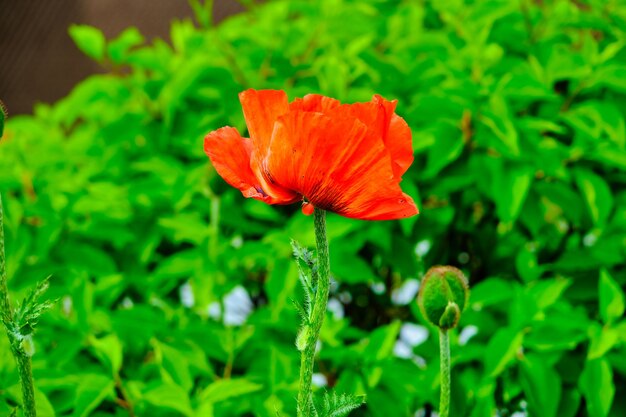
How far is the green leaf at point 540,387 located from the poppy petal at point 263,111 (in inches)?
25.8

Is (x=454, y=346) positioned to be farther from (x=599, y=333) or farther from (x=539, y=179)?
(x=539, y=179)

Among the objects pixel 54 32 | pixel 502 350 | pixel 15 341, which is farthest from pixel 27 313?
pixel 54 32

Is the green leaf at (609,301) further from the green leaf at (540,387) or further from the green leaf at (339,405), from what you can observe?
the green leaf at (339,405)

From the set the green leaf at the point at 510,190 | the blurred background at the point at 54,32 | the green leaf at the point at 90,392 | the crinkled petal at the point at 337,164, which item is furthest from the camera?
the blurred background at the point at 54,32

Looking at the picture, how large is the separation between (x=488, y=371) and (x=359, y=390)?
0.61 ft

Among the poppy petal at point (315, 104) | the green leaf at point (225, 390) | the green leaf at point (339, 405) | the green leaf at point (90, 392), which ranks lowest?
the green leaf at point (225, 390)

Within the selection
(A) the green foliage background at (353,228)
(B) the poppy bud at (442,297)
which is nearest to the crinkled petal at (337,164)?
(B) the poppy bud at (442,297)

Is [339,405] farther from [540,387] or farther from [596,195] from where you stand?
[596,195]

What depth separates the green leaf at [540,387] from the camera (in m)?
1.18

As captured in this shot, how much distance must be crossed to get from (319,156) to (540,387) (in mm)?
658

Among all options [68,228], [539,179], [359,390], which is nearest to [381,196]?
[359,390]

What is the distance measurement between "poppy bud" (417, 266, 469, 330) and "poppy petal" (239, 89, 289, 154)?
230mm

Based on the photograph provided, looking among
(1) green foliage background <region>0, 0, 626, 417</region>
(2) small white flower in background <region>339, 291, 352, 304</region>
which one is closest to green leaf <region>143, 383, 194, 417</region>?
(1) green foliage background <region>0, 0, 626, 417</region>

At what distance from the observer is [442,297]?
0.83 metres
